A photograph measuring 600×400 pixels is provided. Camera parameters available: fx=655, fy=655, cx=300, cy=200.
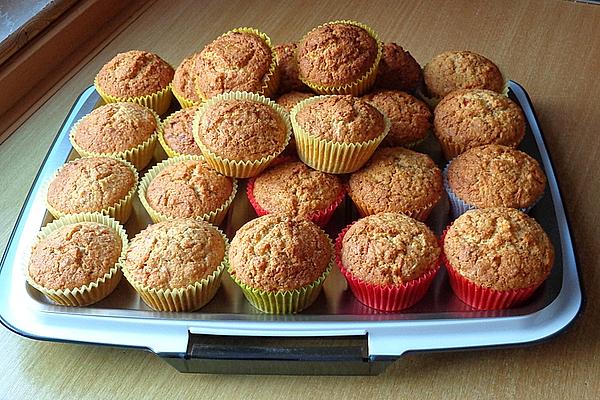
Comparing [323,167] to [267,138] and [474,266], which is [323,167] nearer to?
[267,138]

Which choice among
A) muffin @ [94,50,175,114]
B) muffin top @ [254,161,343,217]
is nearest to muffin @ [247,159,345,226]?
muffin top @ [254,161,343,217]

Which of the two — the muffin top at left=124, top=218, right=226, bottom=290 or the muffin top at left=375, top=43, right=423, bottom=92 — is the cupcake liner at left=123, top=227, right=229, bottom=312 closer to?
the muffin top at left=124, top=218, right=226, bottom=290

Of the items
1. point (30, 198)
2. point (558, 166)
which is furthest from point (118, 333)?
point (558, 166)

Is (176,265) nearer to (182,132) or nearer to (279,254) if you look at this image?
(279,254)

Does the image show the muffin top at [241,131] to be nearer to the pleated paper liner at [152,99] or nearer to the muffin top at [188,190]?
the muffin top at [188,190]

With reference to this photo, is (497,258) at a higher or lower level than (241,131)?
lower

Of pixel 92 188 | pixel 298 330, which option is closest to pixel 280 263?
pixel 298 330
